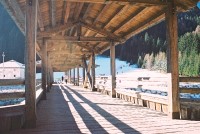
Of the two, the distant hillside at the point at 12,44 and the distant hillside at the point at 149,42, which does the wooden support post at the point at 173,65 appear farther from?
the distant hillside at the point at 12,44

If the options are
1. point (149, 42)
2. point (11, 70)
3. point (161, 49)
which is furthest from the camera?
point (149, 42)

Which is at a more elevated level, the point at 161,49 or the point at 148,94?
the point at 161,49

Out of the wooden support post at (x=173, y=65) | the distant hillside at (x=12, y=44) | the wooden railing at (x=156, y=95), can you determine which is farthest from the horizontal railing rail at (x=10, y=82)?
the distant hillside at (x=12, y=44)

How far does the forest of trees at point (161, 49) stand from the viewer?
6594cm

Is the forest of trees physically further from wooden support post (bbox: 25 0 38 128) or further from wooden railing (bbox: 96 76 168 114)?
wooden support post (bbox: 25 0 38 128)

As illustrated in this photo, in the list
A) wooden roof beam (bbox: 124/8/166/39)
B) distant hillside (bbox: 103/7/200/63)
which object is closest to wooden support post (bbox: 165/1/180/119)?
wooden roof beam (bbox: 124/8/166/39)

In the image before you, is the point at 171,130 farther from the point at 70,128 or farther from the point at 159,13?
the point at 159,13

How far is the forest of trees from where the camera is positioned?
216ft

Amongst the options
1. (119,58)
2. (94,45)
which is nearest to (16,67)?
(94,45)

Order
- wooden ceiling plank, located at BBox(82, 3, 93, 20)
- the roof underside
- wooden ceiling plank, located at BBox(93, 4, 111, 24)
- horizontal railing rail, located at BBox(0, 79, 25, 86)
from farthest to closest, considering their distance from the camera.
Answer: wooden ceiling plank, located at BBox(82, 3, 93, 20)
wooden ceiling plank, located at BBox(93, 4, 111, 24)
the roof underside
horizontal railing rail, located at BBox(0, 79, 25, 86)

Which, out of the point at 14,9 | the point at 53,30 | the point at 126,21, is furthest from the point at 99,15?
the point at 14,9

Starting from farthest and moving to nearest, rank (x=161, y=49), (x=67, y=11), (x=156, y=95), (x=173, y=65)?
(x=161, y=49), (x=67, y=11), (x=156, y=95), (x=173, y=65)

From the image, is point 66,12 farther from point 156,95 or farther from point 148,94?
point 156,95

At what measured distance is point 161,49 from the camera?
313ft
